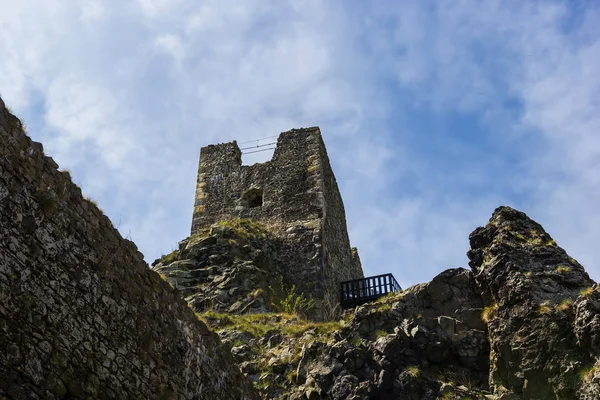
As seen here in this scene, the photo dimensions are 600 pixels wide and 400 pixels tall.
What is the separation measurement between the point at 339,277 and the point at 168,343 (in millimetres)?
12808

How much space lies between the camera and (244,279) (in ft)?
55.8

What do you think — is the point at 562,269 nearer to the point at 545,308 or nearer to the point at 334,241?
the point at 545,308

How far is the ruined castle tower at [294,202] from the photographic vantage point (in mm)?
18594

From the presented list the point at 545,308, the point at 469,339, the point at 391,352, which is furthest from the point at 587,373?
the point at 391,352

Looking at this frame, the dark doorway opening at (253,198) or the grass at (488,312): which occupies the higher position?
the dark doorway opening at (253,198)

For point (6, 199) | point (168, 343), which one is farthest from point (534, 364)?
point (6, 199)

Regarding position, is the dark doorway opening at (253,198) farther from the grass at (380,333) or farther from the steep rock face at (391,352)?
the grass at (380,333)

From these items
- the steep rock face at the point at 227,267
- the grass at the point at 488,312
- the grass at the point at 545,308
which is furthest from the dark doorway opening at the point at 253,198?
the grass at the point at 545,308

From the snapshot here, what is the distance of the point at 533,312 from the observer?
10.6 meters

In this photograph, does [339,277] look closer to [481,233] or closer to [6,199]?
[481,233]

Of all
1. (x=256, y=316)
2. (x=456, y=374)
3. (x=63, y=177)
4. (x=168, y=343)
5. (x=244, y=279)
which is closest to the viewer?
(x=63, y=177)

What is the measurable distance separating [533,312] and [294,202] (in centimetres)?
1057

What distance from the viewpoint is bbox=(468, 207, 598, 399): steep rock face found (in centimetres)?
966

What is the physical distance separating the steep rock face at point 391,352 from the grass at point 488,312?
0.32 ft
